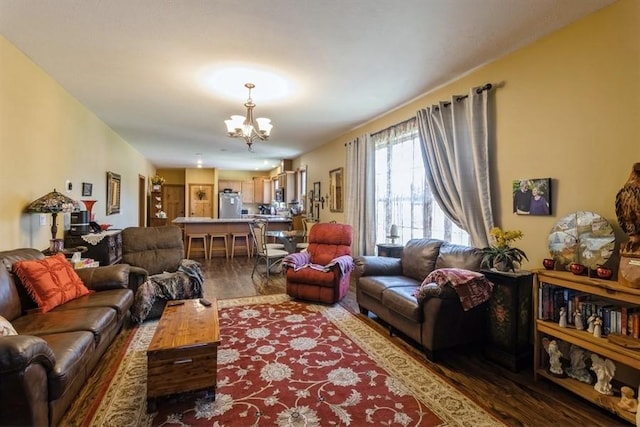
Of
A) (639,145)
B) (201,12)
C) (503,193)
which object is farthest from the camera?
(503,193)

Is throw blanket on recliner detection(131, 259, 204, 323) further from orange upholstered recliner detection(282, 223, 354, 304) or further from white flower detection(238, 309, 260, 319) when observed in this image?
orange upholstered recliner detection(282, 223, 354, 304)

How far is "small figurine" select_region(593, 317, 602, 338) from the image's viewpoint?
2.02m

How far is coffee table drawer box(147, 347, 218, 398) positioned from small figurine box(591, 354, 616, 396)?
8.05ft

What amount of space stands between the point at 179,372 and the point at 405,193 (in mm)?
3345

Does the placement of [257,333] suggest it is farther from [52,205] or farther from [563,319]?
[563,319]

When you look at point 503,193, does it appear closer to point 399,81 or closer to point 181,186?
point 399,81

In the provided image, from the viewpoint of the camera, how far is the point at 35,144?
3.08m

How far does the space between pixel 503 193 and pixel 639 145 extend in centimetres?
101

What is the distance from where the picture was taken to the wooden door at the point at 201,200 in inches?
446

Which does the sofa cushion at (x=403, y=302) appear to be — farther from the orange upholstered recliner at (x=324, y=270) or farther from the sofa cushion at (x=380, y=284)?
the orange upholstered recliner at (x=324, y=270)

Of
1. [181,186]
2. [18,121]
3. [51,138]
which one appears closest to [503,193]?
[18,121]

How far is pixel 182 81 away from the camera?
3.41 metres

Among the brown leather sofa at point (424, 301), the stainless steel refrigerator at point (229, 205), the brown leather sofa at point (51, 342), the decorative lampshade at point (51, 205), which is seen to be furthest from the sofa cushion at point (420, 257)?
the stainless steel refrigerator at point (229, 205)

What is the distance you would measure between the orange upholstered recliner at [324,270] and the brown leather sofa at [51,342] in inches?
73.1
